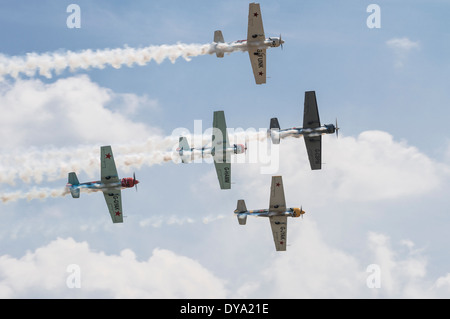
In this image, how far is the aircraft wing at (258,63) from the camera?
202ft

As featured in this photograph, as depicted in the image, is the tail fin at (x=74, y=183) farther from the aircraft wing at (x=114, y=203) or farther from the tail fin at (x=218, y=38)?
the tail fin at (x=218, y=38)

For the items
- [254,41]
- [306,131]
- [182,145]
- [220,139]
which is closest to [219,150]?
[220,139]

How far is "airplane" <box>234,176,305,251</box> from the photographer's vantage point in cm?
6259

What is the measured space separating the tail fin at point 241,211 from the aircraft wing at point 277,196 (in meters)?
2.33

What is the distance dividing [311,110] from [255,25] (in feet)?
28.4

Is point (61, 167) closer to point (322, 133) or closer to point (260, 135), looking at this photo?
point (260, 135)

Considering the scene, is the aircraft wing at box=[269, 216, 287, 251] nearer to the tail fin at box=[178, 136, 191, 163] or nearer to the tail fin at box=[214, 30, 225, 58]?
the tail fin at box=[178, 136, 191, 163]

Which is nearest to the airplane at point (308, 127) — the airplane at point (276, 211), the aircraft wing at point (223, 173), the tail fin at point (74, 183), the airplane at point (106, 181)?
the airplane at point (276, 211)

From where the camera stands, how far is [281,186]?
62625mm

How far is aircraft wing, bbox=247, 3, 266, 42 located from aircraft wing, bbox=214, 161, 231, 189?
10.6 m

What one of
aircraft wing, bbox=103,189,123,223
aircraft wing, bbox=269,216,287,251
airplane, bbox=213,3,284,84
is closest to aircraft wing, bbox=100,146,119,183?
aircraft wing, bbox=103,189,123,223

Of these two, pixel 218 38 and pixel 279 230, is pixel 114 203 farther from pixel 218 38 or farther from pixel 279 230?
pixel 218 38
